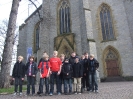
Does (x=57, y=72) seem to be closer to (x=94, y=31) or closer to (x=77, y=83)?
(x=77, y=83)

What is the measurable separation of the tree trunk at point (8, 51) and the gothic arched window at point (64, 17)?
10.00m

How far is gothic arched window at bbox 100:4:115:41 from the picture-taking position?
20203 mm

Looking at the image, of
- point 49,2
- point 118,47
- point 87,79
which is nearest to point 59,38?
point 49,2

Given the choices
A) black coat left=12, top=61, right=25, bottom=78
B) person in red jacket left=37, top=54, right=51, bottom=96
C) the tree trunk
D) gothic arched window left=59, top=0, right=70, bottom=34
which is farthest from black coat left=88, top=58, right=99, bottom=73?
gothic arched window left=59, top=0, right=70, bottom=34

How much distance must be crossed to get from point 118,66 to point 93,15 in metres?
7.89

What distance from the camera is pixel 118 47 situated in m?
19.0

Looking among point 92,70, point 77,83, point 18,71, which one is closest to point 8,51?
point 18,71

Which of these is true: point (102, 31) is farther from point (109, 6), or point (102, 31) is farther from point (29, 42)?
point (29, 42)

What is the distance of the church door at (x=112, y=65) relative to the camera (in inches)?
754

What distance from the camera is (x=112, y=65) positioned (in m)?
19.3

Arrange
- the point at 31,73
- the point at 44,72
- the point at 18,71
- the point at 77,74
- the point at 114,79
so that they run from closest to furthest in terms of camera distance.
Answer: the point at 44,72 → the point at 31,73 → the point at 18,71 → the point at 77,74 → the point at 114,79

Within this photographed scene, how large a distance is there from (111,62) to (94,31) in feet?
15.8

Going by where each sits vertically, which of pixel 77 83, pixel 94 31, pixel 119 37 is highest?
pixel 94 31

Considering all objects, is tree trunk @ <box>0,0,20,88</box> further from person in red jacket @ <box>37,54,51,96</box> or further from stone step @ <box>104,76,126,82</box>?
stone step @ <box>104,76,126,82</box>
